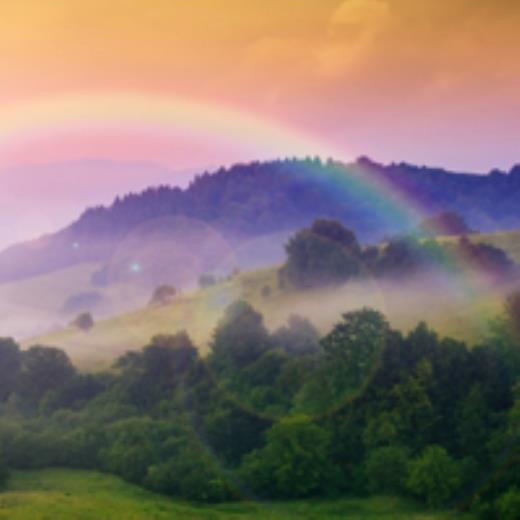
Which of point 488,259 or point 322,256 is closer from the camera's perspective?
point 488,259

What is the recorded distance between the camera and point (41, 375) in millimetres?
93500

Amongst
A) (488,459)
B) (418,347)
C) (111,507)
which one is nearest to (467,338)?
(418,347)

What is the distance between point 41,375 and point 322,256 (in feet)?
244

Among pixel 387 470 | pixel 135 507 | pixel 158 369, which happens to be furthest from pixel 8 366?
pixel 387 470

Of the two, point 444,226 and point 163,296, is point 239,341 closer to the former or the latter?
point 163,296

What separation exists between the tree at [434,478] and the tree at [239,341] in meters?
39.6

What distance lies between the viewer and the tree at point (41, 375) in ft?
303

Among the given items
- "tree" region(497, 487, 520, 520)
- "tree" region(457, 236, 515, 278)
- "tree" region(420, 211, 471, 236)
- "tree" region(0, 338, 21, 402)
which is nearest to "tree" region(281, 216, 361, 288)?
"tree" region(457, 236, 515, 278)

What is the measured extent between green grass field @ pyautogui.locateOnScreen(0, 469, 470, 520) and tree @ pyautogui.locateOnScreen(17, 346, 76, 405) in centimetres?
3665

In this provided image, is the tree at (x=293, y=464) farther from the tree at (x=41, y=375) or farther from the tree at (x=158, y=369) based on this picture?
the tree at (x=41, y=375)

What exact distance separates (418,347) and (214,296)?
8982 cm

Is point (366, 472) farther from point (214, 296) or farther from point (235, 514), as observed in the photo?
point (214, 296)

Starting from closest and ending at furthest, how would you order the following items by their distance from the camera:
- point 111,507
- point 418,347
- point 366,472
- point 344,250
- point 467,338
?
point 111,507 < point 366,472 < point 418,347 < point 467,338 < point 344,250

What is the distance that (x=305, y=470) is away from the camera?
181 ft
